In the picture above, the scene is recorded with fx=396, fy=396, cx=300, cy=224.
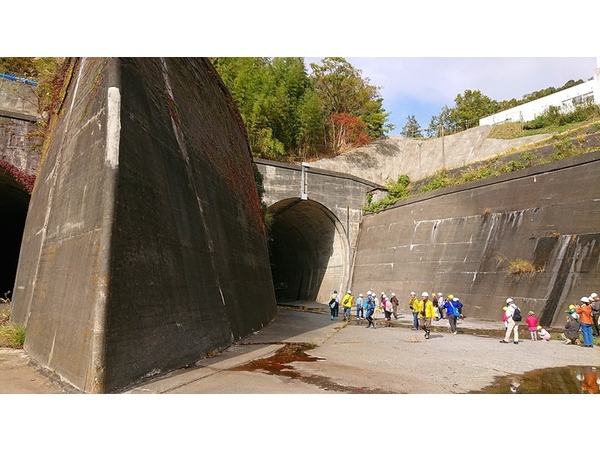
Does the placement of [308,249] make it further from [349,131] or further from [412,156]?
[349,131]

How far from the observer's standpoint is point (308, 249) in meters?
30.0

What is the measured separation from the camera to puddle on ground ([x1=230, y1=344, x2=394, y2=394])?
18.8 ft

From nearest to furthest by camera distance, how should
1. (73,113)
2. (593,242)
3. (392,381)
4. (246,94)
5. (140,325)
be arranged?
(140,325) → (392,381) → (73,113) → (593,242) → (246,94)

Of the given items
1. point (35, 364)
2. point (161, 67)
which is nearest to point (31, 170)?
point (161, 67)

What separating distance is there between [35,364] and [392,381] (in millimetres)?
6033

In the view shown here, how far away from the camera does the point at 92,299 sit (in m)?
5.34

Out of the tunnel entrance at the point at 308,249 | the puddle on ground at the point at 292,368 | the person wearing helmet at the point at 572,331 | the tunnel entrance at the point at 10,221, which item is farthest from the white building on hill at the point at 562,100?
the tunnel entrance at the point at 10,221

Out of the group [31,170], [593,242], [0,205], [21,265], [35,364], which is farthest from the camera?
[0,205]

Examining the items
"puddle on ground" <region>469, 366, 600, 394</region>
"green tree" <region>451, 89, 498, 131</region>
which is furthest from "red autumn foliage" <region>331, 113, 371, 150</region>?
"puddle on ground" <region>469, 366, 600, 394</region>

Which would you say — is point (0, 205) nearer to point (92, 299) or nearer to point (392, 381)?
point (92, 299)

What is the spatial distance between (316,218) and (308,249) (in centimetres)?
331

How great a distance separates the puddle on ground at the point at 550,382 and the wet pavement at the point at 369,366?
0.08 ft

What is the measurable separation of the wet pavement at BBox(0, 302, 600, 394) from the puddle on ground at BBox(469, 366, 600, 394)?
0.08ft

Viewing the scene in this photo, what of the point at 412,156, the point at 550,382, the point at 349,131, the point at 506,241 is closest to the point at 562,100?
the point at 412,156
